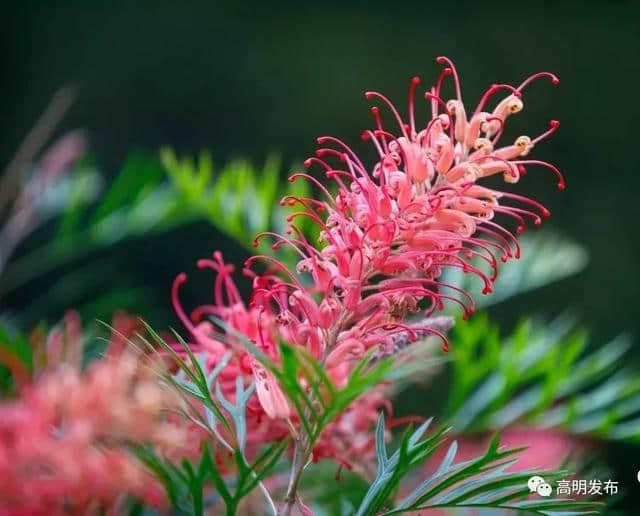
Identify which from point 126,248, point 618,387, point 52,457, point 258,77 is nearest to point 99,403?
point 52,457

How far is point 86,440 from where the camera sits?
0.47 m

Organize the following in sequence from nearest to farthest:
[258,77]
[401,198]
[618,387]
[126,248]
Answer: [401,198] < [618,387] < [126,248] < [258,77]

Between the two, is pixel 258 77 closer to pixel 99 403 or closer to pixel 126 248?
pixel 126 248

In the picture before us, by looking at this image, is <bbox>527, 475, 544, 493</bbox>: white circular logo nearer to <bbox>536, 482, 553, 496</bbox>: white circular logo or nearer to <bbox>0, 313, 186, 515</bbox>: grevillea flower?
<bbox>536, 482, 553, 496</bbox>: white circular logo

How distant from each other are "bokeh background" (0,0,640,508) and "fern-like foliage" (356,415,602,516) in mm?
1237

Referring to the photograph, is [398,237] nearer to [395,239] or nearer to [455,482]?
[395,239]

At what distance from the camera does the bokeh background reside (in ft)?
5.48

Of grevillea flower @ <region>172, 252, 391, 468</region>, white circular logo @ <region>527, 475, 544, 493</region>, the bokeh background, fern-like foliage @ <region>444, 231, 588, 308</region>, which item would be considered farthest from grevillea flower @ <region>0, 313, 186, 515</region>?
the bokeh background

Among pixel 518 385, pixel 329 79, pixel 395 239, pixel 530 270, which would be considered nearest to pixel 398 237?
pixel 395 239

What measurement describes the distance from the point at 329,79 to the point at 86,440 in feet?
4.35

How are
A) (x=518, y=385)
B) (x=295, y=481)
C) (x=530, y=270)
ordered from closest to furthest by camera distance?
(x=295, y=481)
(x=518, y=385)
(x=530, y=270)

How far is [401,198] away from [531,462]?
467 mm

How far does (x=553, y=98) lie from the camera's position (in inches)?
65.7

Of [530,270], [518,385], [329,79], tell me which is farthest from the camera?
[329,79]
